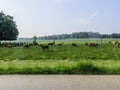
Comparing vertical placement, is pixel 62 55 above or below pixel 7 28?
below

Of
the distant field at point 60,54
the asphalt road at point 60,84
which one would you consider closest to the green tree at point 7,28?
the distant field at point 60,54

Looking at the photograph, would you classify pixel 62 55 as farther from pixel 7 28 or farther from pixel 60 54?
pixel 7 28

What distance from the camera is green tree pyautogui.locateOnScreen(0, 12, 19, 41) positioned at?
8231 centimetres

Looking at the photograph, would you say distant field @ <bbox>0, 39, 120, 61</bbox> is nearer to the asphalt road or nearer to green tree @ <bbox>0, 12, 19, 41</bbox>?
the asphalt road

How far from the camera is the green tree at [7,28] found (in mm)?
82312

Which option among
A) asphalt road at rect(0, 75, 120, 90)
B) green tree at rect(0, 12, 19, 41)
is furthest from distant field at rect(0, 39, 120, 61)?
green tree at rect(0, 12, 19, 41)

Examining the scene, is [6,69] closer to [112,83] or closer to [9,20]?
[112,83]

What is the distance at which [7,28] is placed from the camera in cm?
8350

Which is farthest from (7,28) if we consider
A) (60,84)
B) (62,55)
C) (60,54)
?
(60,84)

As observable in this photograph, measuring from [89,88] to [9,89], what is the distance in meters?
2.13

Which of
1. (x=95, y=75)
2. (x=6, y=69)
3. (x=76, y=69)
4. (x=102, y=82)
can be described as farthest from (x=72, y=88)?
(x=6, y=69)

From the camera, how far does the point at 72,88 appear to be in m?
7.84

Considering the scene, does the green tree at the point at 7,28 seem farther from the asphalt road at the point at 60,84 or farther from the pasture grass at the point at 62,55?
the asphalt road at the point at 60,84

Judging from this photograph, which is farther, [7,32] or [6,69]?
[7,32]
